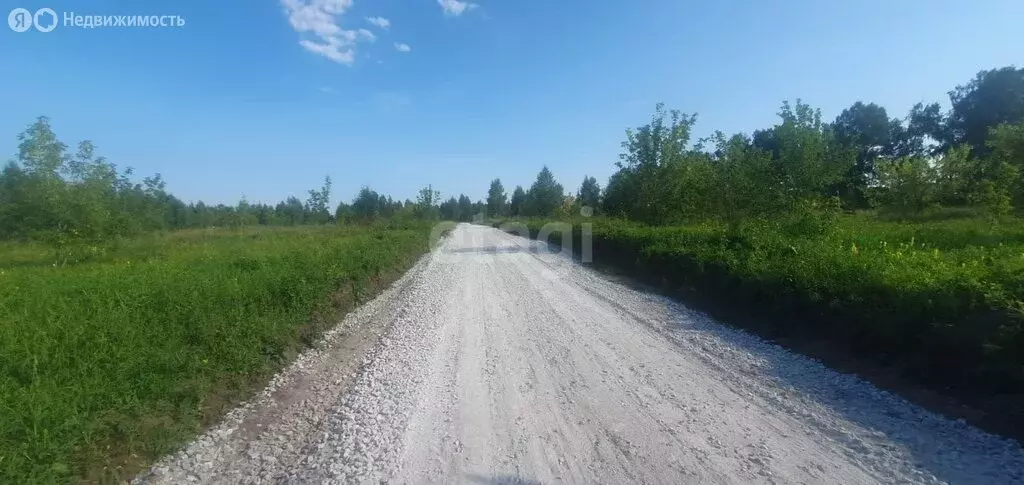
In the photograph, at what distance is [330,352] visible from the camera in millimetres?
7969

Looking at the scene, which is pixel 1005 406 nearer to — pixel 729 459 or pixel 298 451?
pixel 729 459

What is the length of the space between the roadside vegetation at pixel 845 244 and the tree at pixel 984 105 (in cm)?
20

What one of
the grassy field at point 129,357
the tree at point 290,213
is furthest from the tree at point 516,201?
the grassy field at point 129,357

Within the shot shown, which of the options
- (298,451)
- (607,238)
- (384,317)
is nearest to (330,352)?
(384,317)

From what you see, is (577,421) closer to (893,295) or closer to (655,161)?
(893,295)

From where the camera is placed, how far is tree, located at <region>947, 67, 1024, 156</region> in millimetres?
39344

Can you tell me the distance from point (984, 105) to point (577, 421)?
55453 mm

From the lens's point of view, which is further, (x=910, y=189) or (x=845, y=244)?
(x=910, y=189)

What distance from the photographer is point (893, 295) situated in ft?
21.8

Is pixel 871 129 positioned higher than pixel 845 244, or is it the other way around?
pixel 871 129

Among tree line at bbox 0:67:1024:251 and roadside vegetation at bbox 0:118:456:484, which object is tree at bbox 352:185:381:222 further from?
roadside vegetation at bbox 0:118:456:484

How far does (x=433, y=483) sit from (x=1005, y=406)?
17.4ft

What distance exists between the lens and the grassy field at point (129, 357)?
3.76m

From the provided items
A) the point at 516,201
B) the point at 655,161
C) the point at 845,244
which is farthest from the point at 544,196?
the point at 845,244
